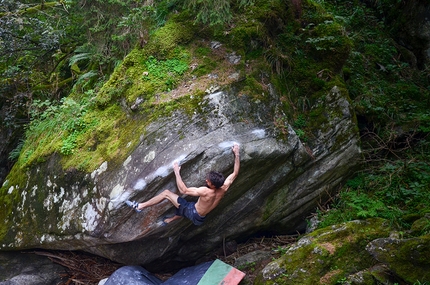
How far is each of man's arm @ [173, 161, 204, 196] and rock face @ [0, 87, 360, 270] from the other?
0.36 feet

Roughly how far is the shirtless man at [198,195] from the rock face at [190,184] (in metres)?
0.13

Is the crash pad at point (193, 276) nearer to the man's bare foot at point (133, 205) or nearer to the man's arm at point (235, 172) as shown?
the man's bare foot at point (133, 205)

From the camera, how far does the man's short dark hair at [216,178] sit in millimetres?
5418

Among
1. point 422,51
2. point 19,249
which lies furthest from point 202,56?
point 422,51

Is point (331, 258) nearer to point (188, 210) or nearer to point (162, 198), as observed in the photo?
point (188, 210)

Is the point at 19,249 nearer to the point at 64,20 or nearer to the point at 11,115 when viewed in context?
the point at 11,115

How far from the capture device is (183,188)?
18.0ft

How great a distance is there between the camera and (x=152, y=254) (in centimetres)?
664

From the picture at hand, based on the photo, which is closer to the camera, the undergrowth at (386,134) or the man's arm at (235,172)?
the man's arm at (235,172)

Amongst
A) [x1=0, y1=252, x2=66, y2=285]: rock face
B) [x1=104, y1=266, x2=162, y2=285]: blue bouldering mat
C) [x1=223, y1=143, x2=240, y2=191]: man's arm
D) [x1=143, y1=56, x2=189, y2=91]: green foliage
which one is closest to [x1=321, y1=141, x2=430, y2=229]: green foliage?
[x1=223, y1=143, x2=240, y2=191]: man's arm

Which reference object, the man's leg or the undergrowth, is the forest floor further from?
the man's leg

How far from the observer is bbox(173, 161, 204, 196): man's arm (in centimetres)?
546

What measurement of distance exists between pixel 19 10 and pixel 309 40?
641 centimetres

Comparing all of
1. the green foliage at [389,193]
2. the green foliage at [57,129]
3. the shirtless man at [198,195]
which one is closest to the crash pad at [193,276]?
the shirtless man at [198,195]
